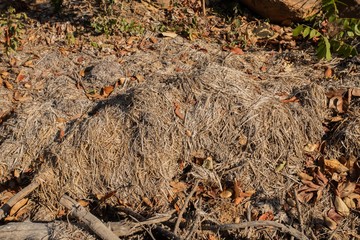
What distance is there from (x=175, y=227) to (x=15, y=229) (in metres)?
1.15

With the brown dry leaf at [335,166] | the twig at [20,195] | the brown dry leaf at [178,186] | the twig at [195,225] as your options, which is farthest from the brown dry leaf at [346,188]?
the twig at [20,195]

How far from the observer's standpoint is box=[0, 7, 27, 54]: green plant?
152 inches

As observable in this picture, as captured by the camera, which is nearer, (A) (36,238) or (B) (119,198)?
(A) (36,238)

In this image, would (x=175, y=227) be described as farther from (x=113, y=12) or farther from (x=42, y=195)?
(x=113, y=12)

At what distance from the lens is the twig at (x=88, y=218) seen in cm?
251

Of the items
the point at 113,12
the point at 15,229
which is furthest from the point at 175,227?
the point at 113,12

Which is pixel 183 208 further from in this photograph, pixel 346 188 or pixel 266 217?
pixel 346 188

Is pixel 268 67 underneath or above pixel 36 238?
above

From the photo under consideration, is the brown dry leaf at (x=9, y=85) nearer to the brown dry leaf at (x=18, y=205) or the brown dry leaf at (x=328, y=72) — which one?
the brown dry leaf at (x=18, y=205)

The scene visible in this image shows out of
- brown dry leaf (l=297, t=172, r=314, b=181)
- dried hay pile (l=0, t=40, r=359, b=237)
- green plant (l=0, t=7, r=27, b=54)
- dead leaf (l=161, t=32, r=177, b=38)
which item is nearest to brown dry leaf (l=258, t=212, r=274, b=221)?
dried hay pile (l=0, t=40, r=359, b=237)

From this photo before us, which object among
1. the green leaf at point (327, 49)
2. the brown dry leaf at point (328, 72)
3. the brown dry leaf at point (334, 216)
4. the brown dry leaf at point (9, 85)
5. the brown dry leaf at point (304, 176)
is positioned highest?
the green leaf at point (327, 49)

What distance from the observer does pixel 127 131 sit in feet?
10.1

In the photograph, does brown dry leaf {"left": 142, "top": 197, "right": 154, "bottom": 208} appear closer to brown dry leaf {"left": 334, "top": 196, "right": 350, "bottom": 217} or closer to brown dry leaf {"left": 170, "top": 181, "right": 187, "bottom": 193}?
brown dry leaf {"left": 170, "top": 181, "right": 187, "bottom": 193}

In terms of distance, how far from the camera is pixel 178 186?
288 cm
